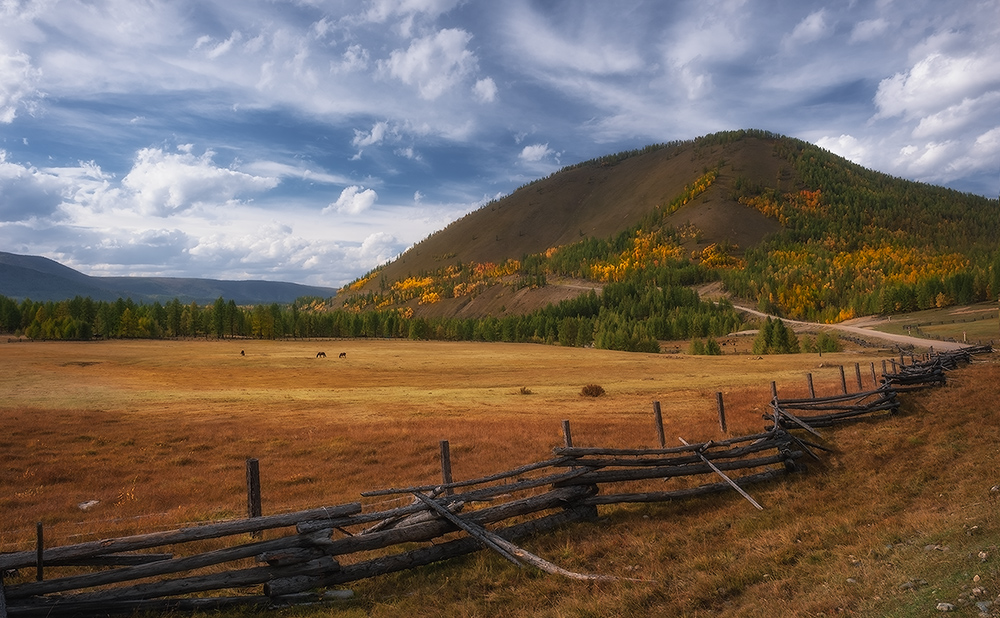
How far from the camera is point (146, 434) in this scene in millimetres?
27953

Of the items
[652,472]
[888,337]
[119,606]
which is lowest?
[888,337]

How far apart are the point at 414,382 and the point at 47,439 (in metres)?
40.6

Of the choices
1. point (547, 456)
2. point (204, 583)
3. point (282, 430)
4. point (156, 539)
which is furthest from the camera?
point (282, 430)

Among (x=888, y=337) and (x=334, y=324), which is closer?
(x=888, y=337)

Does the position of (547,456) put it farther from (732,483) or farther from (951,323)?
(951,323)

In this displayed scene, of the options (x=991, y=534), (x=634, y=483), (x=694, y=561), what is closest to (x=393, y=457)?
(x=634, y=483)

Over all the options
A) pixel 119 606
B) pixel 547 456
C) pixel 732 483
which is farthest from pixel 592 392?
pixel 119 606

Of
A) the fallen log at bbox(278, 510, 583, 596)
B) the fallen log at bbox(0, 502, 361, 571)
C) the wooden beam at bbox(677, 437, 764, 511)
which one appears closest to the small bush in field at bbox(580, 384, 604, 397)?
the wooden beam at bbox(677, 437, 764, 511)

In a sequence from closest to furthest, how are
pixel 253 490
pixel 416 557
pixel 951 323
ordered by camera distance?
pixel 416 557 < pixel 253 490 < pixel 951 323

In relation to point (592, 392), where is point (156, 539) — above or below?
above

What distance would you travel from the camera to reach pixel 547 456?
2191 cm

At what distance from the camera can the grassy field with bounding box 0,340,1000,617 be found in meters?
7.73

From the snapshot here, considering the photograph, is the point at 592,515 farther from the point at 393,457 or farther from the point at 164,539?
the point at 393,457

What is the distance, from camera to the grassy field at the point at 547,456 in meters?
7.73
